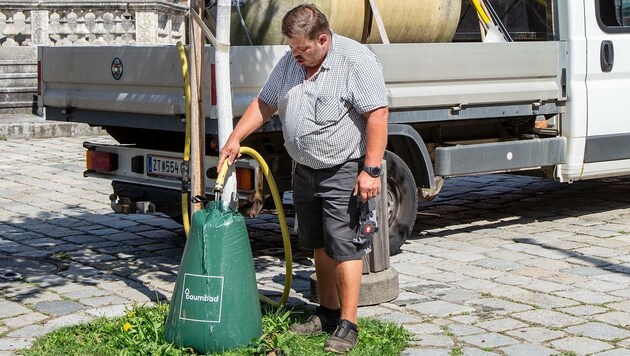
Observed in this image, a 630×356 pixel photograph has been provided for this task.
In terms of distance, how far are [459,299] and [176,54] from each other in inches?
94.8

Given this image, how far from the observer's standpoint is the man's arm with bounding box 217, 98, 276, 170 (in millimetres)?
6082

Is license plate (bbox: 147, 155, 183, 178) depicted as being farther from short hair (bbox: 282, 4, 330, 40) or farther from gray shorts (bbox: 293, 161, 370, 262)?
short hair (bbox: 282, 4, 330, 40)

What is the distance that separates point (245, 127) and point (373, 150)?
73cm

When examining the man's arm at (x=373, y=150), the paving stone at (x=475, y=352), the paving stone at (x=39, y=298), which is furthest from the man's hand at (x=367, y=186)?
the paving stone at (x=39, y=298)

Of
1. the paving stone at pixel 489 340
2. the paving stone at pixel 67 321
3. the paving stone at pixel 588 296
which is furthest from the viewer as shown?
the paving stone at pixel 588 296

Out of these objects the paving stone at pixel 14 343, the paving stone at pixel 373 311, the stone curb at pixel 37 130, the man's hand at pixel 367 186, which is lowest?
the paving stone at pixel 14 343

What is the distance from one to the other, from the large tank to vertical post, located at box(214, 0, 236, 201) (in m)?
1.88

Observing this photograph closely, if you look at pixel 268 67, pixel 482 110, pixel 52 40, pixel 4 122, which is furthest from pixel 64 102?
pixel 52 40

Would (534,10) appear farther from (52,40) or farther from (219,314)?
(52,40)

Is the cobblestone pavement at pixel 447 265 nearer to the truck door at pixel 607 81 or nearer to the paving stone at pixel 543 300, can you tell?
the paving stone at pixel 543 300

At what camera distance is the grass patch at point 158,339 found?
5.91 m

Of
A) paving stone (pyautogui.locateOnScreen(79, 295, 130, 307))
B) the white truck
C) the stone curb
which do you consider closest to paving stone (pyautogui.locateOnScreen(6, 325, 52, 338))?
paving stone (pyautogui.locateOnScreen(79, 295, 130, 307))

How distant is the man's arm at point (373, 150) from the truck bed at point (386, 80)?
69.3 inches

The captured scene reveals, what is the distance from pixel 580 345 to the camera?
20.6 ft
